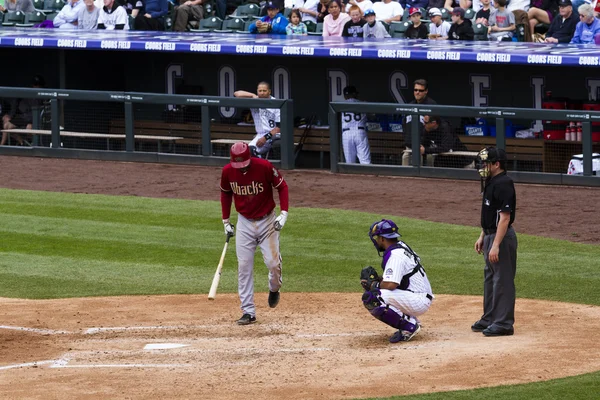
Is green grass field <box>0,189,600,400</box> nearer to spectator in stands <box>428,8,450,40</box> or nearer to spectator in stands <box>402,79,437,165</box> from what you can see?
spectator in stands <box>402,79,437,165</box>

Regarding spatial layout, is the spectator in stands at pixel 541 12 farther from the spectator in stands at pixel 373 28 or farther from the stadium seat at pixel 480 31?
the spectator in stands at pixel 373 28

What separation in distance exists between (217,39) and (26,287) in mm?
9351

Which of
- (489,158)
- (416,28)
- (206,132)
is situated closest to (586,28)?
(416,28)

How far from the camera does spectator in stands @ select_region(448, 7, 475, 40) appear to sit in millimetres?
19375

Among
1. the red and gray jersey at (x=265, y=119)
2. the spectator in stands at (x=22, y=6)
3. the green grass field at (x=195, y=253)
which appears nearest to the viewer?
the green grass field at (x=195, y=253)

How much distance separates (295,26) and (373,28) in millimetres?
1846

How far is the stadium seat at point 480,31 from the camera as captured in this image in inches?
772

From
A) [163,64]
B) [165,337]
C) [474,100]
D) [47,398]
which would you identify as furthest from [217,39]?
[47,398]

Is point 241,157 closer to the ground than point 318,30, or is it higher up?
closer to the ground

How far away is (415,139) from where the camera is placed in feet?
56.4

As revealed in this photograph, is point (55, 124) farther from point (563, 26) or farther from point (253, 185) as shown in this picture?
point (253, 185)

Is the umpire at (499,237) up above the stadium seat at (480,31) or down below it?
below

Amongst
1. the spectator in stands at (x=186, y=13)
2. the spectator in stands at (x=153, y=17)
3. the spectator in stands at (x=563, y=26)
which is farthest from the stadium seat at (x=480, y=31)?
the spectator in stands at (x=153, y=17)

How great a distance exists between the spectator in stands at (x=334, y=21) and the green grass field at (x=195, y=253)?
5.51 meters
